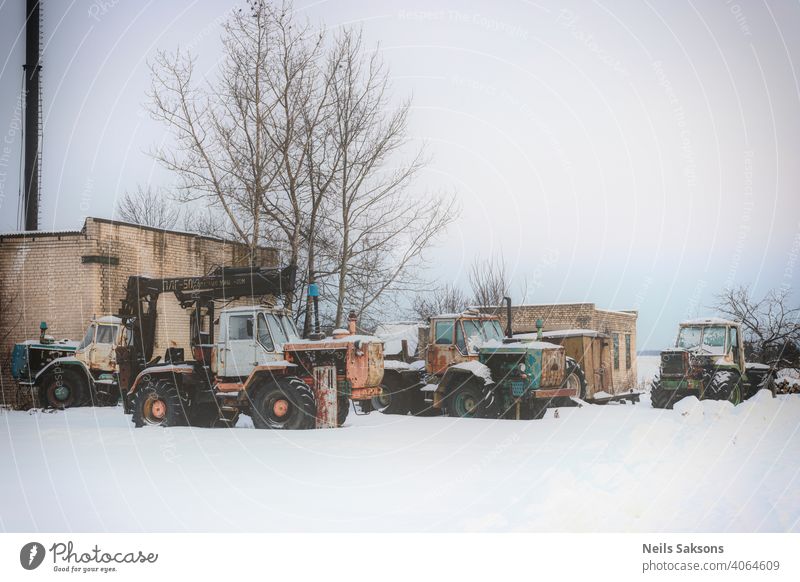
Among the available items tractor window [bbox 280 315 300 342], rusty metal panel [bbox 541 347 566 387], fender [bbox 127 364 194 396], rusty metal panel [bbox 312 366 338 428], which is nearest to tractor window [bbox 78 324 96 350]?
fender [bbox 127 364 194 396]

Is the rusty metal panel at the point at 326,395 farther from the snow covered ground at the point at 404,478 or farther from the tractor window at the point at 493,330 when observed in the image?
the tractor window at the point at 493,330

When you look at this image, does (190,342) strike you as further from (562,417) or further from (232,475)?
(562,417)

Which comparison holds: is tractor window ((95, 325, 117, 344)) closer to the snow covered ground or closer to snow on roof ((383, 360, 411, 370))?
the snow covered ground

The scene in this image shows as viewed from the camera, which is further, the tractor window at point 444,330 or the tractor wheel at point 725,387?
the tractor wheel at point 725,387

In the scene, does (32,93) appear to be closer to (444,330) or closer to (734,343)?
(444,330)

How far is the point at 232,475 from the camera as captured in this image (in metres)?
6.91

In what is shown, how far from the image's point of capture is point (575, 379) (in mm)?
10750

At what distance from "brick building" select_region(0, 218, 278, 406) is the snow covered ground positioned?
1.46 metres

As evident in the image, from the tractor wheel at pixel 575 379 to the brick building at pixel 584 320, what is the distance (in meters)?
0.53

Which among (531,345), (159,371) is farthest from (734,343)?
(159,371)

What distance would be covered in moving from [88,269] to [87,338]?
1039mm

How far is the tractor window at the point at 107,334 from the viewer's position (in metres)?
9.80

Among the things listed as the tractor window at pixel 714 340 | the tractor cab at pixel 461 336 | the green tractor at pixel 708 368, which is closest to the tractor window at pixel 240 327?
the tractor cab at pixel 461 336

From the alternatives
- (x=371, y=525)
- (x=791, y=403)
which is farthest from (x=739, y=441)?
(x=371, y=525)
